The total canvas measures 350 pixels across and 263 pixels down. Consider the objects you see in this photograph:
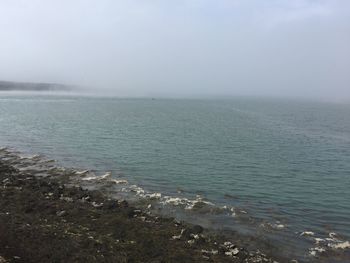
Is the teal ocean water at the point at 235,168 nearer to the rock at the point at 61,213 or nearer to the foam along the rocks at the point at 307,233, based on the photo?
the foam along the rocks at the point at 307,233

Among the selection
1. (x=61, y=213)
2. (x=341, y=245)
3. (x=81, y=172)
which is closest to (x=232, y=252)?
(x=341, y=245)

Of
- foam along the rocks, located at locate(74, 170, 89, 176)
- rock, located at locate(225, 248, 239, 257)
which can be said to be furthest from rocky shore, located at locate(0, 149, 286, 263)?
foam along the rocks, located at locate(74, 170, 89, 176)

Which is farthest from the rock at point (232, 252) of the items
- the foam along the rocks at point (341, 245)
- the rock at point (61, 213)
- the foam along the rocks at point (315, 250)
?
the rock at point (61, 213)

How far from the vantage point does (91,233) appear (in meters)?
18.9

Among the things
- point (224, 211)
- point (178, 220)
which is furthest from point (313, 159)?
point (178, 220)

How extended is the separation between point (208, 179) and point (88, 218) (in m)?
14.8

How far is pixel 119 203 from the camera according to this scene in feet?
82.0

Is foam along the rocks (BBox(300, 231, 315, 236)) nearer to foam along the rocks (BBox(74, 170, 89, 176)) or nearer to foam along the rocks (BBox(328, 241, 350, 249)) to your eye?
foam along the rocks (BBox(328, 241, 350, 249))

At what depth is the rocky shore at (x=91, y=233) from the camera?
16188 mm

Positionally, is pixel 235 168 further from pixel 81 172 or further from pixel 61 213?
pixel 61 213

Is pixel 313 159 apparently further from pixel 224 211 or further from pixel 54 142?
pixel 54 142

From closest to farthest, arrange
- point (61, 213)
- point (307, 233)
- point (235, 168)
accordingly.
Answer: point (61, 213) → point (307, 233) → point (235, 168)

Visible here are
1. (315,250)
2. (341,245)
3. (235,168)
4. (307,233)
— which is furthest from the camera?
(235,168)

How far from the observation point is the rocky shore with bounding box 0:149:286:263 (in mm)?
16188
